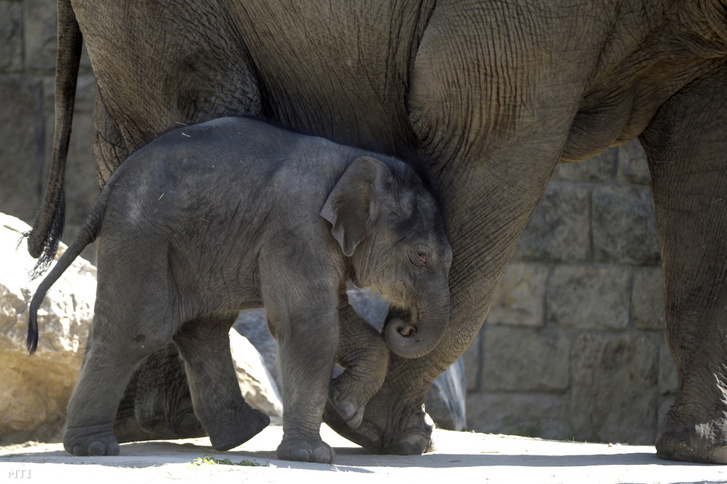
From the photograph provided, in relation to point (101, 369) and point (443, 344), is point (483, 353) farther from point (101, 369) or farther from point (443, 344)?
point (101, 369)

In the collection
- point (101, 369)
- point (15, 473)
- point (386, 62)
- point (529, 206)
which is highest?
point (386, 62)

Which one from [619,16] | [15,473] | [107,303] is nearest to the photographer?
[15,473]

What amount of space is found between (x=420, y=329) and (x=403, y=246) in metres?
0.26

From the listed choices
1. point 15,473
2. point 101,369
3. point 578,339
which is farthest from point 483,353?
point 15,473

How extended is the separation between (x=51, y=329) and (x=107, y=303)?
127 cm

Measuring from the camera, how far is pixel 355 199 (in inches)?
142

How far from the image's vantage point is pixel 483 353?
26.1ft

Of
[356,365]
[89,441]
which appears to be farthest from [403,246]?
[89,441]

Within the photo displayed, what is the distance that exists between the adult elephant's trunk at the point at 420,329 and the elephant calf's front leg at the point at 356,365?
0.18 feet

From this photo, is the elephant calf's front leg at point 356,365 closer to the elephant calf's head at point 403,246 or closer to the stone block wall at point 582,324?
the elephant calf's head at point 403,246

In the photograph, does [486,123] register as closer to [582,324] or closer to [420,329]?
[420,329]

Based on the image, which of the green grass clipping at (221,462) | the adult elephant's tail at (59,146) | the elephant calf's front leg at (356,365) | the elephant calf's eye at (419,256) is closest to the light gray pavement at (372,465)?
the green grass clipping at (221,462)

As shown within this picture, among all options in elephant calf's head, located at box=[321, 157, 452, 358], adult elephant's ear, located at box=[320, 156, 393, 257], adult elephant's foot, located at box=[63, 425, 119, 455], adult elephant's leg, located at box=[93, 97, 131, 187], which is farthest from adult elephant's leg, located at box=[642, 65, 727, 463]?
adult elephant's leg, located at box=[93, 97, 131, 187]

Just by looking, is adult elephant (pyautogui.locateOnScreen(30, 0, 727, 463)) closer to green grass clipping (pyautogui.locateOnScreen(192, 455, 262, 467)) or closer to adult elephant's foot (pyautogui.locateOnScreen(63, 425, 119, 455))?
green grass clipping (pyautogui.locateOnScreen(192, 455, 262, 467))
